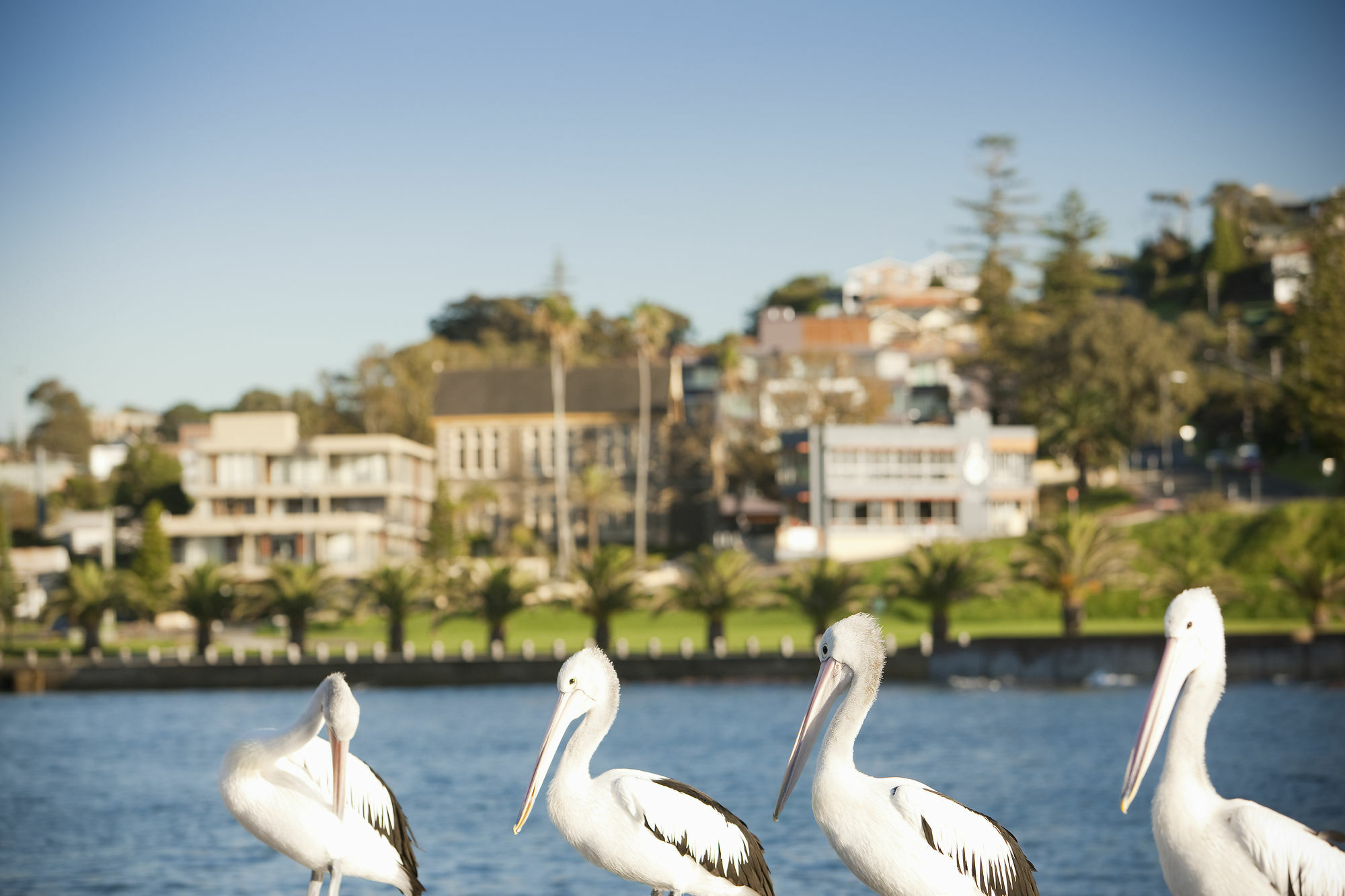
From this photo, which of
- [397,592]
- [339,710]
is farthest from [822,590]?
[339,710]

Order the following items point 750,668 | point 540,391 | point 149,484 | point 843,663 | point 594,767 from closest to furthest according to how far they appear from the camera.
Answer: point 843,663 < point 594,767 < point 750,668 < point 149,484 < point 540,391

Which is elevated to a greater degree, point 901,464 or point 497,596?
point 901,464

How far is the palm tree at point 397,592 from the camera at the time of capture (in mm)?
67188

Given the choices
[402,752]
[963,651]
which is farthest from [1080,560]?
[402,752]

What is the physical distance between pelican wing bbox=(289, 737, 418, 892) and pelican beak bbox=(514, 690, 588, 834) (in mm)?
1149

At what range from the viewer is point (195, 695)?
2689 inches

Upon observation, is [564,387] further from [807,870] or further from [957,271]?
[807,870]

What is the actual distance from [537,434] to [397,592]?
45.3 m

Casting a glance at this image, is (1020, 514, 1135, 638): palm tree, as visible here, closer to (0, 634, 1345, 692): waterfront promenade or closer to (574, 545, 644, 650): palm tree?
(0, 634, 1345, 692): waterfront promenade

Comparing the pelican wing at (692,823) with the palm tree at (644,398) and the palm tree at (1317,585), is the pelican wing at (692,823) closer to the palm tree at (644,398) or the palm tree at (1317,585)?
the palm tree at (1317,585)

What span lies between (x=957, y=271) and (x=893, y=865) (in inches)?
5592

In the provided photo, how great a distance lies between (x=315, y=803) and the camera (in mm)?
8969

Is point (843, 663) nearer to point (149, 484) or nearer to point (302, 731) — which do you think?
point (302, 731)

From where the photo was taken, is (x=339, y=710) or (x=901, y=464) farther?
(x=901, y=464)
